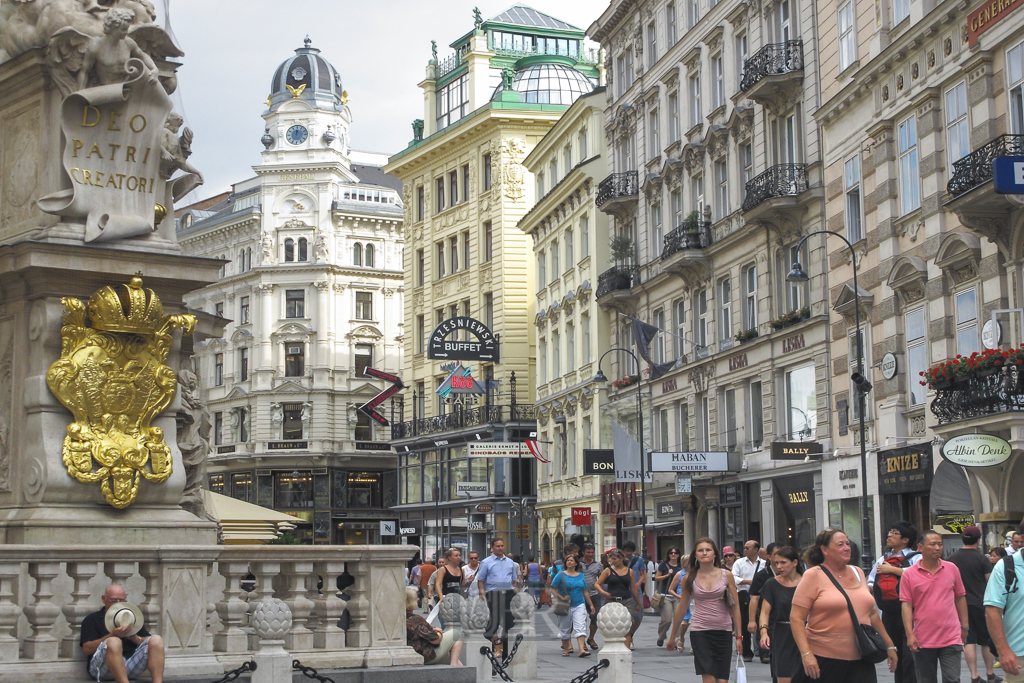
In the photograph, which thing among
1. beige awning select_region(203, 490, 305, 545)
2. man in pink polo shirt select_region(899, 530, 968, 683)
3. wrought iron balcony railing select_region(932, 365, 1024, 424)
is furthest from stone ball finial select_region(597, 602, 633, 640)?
wrought iron balcony railing select_region(932, 365, 1024, 424)

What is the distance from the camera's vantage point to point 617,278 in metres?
52.3

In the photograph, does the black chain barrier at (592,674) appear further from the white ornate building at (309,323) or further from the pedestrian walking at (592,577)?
the white ornate building at (309,323)

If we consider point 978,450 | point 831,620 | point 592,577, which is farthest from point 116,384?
point 978,450

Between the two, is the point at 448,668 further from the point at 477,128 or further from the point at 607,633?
the point at 477,128

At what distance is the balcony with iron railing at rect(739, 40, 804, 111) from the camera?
129 feet

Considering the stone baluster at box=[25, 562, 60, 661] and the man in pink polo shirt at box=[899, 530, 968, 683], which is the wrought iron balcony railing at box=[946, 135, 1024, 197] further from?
the stone baluster at box=[25, 562, 60, 661]

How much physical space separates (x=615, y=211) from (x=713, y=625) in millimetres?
40976

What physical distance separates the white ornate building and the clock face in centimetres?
9

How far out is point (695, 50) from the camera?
46656 millimetres

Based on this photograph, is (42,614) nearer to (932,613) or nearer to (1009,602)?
(932,613)

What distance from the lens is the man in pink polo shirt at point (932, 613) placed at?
1235cm

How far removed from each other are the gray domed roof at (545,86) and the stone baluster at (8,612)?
2424 inches

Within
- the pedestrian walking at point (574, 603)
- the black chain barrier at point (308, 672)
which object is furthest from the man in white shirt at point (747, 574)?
the black chain barrier at point (308, 672)

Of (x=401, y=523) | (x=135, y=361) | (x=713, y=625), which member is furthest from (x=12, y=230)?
Answer: (x=401, y=523)
